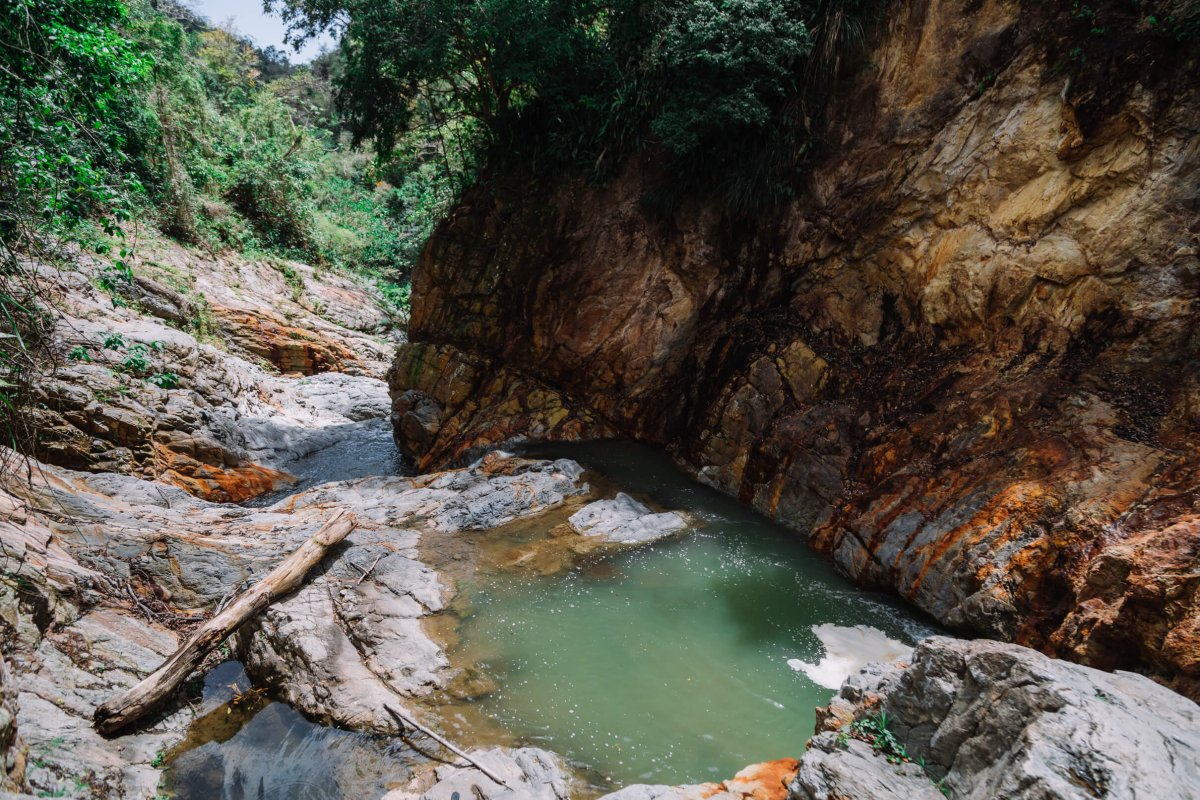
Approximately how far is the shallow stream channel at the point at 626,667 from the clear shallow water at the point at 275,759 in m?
0.01

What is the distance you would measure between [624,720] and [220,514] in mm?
6187

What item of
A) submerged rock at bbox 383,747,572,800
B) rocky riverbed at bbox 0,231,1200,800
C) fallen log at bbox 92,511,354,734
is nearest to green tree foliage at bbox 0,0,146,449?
rocky riverbed at bbox 0,231,1200,800

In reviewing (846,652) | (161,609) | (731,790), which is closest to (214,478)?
(161,609)

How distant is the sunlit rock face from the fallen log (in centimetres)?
483

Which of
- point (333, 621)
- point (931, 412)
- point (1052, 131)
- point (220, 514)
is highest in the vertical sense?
point (1052, 131)

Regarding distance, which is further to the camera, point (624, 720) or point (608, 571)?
point (608, 571)

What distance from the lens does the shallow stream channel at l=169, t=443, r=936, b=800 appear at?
13.5 ft

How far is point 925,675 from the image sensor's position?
3371mm

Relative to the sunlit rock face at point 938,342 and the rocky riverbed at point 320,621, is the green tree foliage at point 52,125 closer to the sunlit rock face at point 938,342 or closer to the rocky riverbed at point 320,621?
the rocky riverbed at point 320,621

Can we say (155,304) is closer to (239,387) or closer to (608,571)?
(239,387)

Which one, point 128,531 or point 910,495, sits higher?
point 910,495

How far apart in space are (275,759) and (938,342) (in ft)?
26.7

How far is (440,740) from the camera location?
4023 mm

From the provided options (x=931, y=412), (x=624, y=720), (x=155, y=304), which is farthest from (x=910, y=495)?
(x=155, y=304)
